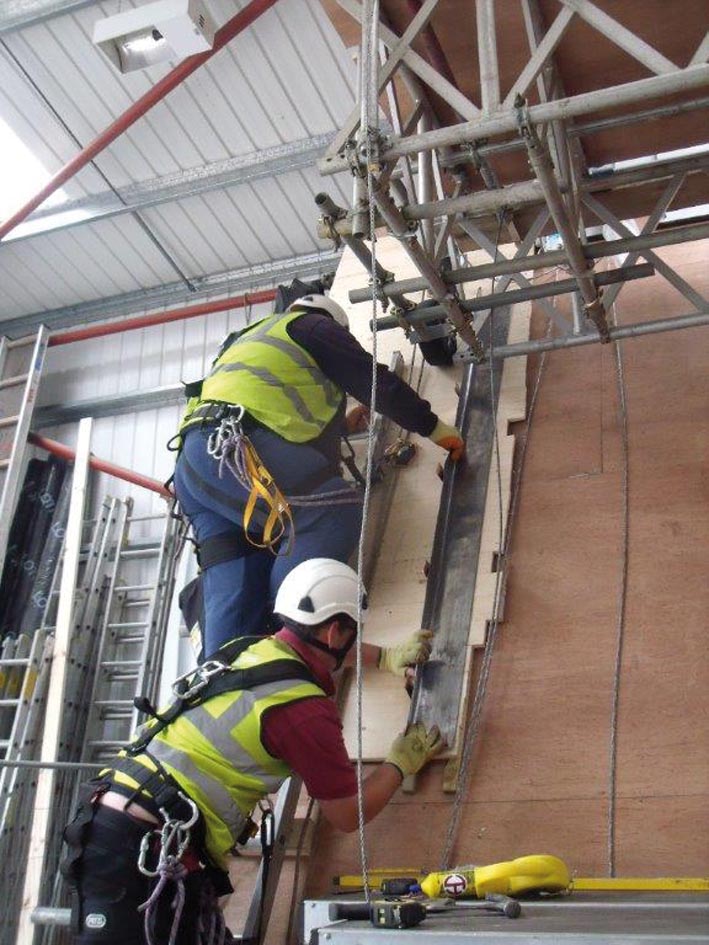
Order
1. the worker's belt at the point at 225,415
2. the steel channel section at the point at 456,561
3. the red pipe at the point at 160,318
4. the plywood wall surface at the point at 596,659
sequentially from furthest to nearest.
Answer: the red pipe at the point at 160,318, the worker's belt at the point at 225,415, the steel channel section at the point at 456,561, the plywood wall surface at the point at 596,659

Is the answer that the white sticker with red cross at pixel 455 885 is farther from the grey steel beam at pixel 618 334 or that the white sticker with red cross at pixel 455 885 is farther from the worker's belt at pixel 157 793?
the grey steel beam at pixel 618 334

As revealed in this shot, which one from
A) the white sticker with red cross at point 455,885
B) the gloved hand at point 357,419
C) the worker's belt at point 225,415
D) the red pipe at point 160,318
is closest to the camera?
the white sticker with red cross at point 455,885

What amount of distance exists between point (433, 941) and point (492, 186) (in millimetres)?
3670

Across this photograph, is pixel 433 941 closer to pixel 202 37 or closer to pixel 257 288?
pixel 202 37

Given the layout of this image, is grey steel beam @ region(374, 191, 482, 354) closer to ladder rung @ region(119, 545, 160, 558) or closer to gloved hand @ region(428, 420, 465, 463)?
gloved hand @ region(428, 420, 465, 463)

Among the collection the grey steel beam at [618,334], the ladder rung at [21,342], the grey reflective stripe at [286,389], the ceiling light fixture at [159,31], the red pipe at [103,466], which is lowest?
the grey reflective stripe at [286,389]

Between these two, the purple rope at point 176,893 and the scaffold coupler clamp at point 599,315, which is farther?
the scaffold coupler clamp at point 599,315

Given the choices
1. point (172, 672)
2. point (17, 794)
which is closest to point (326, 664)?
point (172, 672)

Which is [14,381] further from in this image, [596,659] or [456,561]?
[596,659]

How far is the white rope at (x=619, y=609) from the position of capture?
3461 mm

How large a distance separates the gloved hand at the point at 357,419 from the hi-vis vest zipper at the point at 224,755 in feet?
7.82

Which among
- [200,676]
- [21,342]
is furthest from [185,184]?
[200,676]

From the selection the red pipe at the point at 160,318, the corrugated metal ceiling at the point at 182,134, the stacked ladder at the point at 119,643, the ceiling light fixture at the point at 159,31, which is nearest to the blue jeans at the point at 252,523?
the stacked ladder at the point at 119,643

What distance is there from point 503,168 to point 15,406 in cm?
→ 652
